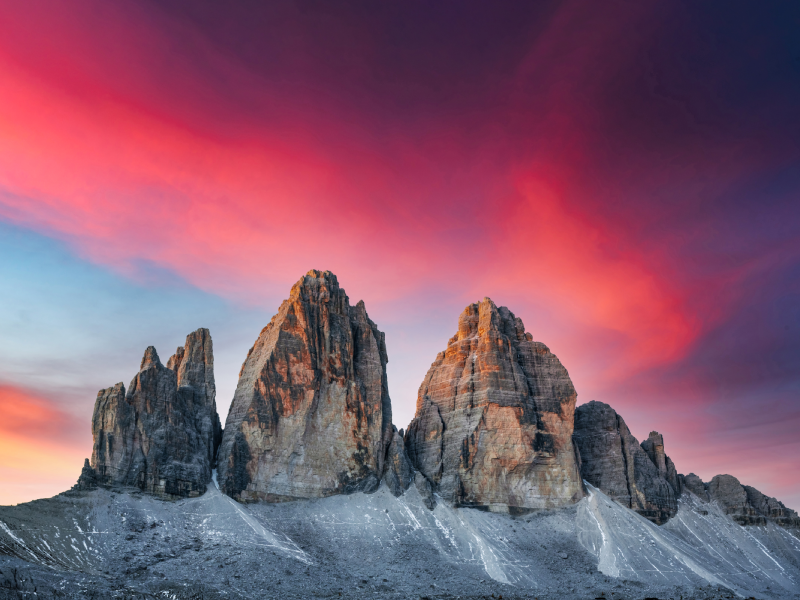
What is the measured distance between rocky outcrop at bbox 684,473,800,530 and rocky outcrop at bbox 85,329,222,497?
102 metres

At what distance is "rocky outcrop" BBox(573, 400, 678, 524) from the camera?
126188 millimetres

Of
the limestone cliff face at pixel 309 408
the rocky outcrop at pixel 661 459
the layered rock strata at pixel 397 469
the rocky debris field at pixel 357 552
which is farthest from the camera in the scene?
the rocky outcrop at pixel 661 459

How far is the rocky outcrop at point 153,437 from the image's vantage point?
95.3 m

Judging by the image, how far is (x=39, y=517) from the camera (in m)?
80.0

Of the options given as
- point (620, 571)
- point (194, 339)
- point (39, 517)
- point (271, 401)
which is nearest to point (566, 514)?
point (620, 571)

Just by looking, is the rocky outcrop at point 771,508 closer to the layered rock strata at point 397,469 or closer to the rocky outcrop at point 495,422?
the rocky outcrop at point 495,422

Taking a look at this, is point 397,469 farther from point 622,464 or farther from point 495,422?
point 622,464

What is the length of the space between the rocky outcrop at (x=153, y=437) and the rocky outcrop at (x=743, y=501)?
102 meters

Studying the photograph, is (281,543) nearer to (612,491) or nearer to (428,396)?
(428,396)

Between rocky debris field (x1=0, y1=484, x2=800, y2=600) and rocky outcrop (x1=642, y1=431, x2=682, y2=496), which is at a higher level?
rocky outcrop (x1=642, y1=431, x2=682, y2=496)

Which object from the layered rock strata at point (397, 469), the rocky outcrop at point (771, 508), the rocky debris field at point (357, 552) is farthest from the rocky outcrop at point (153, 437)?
the rocky outcrop at point (771, 508)

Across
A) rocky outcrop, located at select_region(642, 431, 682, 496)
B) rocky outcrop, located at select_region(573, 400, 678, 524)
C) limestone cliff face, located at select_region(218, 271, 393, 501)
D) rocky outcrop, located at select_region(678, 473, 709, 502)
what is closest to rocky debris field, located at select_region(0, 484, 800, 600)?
limestone cliff face, located at select_region(218, 271, 393, 501)

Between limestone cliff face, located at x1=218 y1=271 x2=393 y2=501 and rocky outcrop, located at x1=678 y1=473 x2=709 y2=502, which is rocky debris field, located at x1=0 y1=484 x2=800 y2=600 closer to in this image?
limestone cliff face, located at x1=218 y1=271 x2=393 y2=501

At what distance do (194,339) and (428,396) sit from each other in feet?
155
